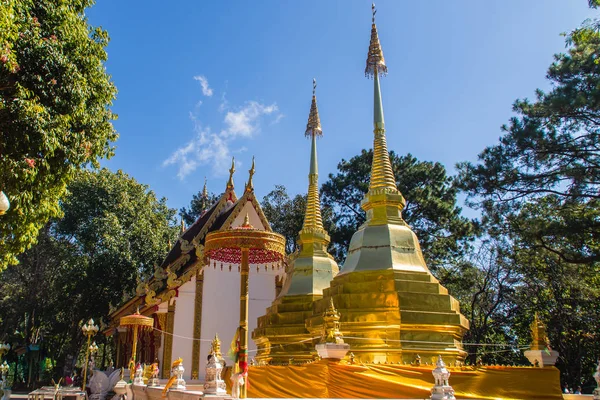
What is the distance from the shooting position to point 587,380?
25.3 m

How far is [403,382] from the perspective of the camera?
10.4 metres

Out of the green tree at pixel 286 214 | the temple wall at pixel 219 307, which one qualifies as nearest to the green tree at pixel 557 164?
the temple wall at pixel 219 307

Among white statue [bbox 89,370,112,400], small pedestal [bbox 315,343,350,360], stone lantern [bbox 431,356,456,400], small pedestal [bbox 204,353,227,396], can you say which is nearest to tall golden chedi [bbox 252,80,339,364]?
small pedestal [bbox 315,343,350,360]

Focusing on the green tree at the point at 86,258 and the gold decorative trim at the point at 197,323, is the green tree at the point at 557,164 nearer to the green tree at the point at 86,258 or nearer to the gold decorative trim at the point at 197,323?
the gold decorative trim at the point at 197,323

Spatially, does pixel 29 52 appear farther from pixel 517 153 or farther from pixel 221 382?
pixel 517 153

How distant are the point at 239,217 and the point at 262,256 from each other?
6.72 m

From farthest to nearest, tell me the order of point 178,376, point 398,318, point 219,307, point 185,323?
point 219,307 → point 185,323 → point 398,318 → point 178,376

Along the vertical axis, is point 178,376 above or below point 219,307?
below

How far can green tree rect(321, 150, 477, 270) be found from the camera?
26344mm

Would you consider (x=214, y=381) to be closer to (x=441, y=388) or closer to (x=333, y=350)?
(x=333, y=350)

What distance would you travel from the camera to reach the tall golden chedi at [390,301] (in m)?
12.5

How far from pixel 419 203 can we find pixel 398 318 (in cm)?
1444

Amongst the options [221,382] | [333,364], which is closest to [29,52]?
[221,382]

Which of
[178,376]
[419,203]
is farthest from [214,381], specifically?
[419,203]
